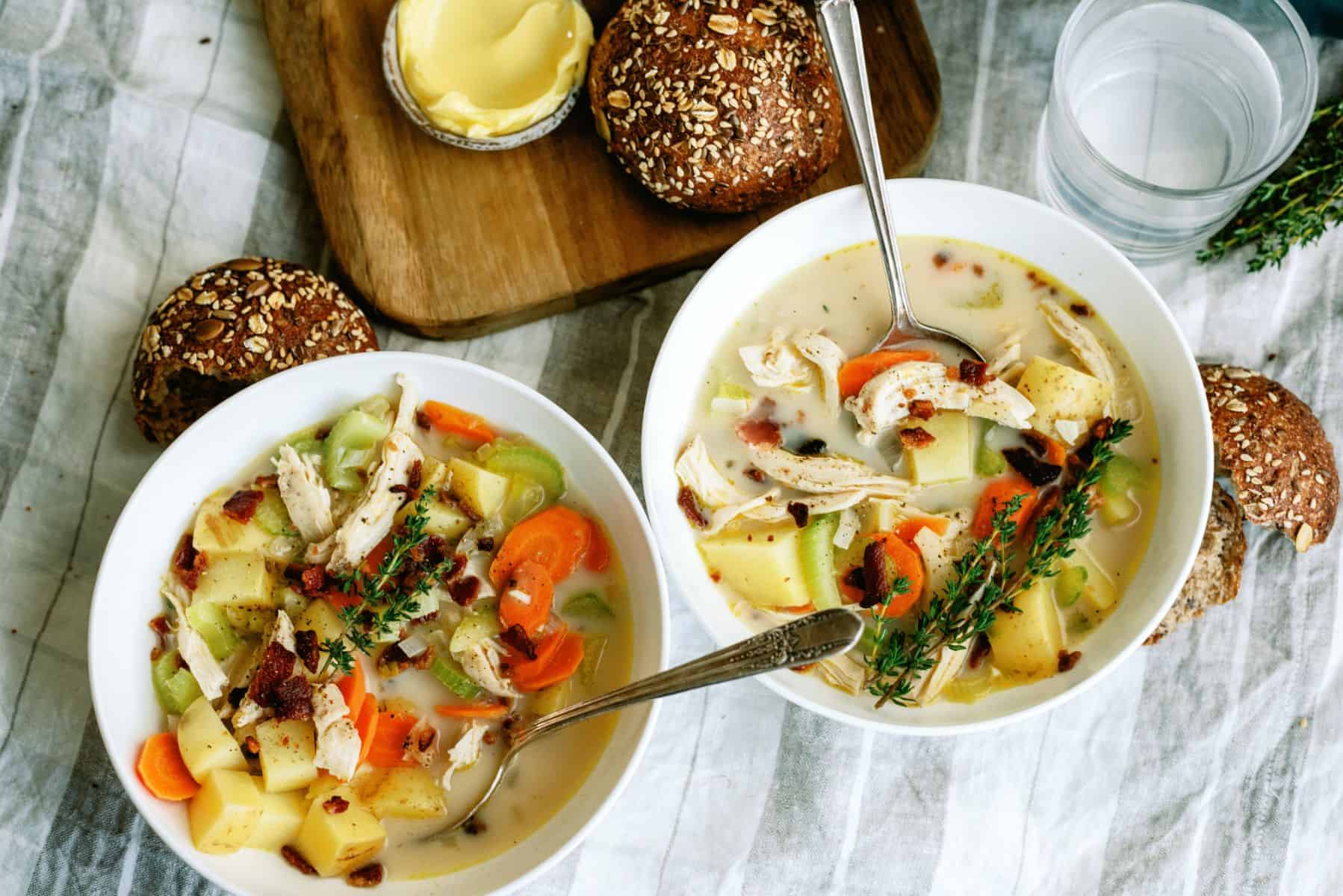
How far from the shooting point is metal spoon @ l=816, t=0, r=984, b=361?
9.58 feet

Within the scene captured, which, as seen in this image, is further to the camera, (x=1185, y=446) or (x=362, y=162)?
(x=362, y=162)

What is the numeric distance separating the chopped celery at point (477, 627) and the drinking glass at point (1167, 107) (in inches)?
76.9

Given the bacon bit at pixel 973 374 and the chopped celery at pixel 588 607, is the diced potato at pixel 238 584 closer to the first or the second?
the chopped celery at pixel 588 607

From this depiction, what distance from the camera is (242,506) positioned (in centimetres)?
292

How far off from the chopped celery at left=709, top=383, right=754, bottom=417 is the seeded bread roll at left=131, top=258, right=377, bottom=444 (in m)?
0.94

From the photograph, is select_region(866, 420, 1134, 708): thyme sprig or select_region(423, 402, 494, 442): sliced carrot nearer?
select_region(866, 420, 1134, 708): thyme sprig

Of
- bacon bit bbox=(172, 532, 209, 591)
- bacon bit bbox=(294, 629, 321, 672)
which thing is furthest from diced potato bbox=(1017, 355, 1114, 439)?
bacon bit bbox=(172, 532, 209, 591)

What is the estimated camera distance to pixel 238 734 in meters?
2.87

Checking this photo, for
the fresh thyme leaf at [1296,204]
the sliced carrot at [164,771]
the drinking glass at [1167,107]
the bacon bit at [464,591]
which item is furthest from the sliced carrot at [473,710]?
the fresh thyme leaf at [1296,204]

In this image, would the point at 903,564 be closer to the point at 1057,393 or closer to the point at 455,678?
the point at 1057,393

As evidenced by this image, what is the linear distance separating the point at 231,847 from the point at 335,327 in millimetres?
1290

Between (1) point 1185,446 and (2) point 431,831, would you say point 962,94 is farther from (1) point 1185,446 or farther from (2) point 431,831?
→ (2) point 431,831

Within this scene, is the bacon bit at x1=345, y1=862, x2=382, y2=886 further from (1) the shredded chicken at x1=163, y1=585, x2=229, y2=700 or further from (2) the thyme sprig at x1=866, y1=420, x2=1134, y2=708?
(2) the thyme sprig at x1=866, y1=420, x2=1134, y2=708

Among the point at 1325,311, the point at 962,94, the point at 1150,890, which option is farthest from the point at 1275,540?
the point at 962,94
